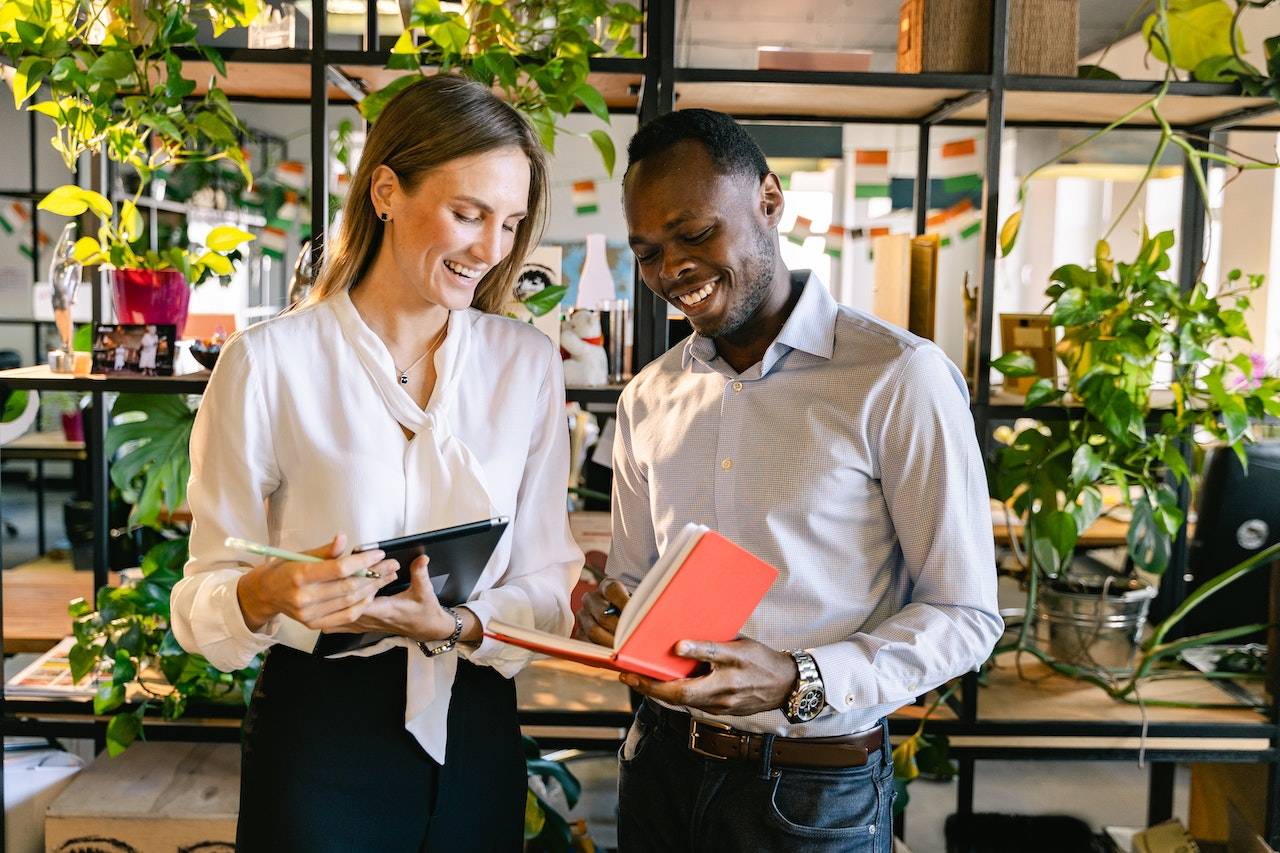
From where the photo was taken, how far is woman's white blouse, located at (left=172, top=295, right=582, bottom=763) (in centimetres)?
143

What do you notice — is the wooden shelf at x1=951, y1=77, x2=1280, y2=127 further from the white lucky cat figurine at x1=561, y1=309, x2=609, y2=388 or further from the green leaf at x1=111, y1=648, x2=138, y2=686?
the green leaf at x1=111, y1=648, x2=138, y2=686

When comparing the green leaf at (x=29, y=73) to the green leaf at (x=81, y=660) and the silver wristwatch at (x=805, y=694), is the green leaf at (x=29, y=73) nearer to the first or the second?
the green leaf at (x=81, y=660)

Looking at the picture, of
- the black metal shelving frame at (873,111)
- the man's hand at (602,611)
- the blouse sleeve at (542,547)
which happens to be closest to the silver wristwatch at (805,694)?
the man's hand at (602,611)

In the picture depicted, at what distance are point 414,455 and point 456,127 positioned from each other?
42 cm

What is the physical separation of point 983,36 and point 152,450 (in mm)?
1905

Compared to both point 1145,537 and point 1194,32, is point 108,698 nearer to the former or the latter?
point 1145,537

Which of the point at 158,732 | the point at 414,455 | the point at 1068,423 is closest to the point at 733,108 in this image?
the point at 1068,423

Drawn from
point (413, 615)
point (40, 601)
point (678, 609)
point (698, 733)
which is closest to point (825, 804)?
point (698, 733)

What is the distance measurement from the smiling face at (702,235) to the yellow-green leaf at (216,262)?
1.15m

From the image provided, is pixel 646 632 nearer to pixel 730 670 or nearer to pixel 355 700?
pixel 730 670

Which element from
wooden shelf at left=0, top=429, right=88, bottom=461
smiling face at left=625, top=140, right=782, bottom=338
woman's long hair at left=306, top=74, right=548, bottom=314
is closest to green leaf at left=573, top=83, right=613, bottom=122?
woman's long hair at left=306, top=74, right=548, bottom=314

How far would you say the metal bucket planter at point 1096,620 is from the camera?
252 centimetres

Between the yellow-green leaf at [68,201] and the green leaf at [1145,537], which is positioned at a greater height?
the yellow-green leaf at [68,201]

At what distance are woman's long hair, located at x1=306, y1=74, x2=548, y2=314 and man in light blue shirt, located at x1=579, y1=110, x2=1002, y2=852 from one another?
6.6 inches
